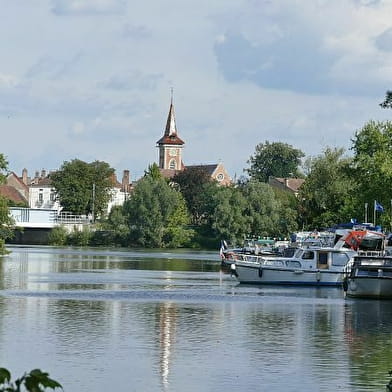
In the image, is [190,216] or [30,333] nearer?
[30,333]

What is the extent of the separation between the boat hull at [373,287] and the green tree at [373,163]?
42903 millimetres

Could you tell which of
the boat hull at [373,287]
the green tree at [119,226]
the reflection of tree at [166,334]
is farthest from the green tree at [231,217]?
the reflection of tree at [166,334]

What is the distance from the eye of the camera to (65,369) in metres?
28.7

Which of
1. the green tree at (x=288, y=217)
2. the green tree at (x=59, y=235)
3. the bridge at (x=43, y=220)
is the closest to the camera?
the green tree at (x=288, y=217)

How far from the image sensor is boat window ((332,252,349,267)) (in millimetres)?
64312

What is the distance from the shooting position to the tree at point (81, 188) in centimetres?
18162

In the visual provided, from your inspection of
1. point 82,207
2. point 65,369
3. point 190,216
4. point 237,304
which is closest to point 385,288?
point 237,304

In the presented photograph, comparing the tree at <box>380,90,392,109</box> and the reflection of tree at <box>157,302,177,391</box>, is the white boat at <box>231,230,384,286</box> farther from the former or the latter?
the tree at <box>380,90,392,109</box>

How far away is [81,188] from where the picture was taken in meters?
183

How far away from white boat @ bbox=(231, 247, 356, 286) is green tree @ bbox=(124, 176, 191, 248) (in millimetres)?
86416

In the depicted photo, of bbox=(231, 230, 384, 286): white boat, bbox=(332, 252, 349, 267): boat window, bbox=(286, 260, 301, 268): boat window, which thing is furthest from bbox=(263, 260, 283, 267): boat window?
bbox=(332, 252, 349, 267): boat window

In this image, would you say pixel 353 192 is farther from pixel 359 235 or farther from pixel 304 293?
pixel 304 293

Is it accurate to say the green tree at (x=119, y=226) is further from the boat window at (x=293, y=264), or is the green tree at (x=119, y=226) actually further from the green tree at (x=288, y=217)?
the boat window at (x=293, y=264)

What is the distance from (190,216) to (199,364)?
13603 cm
